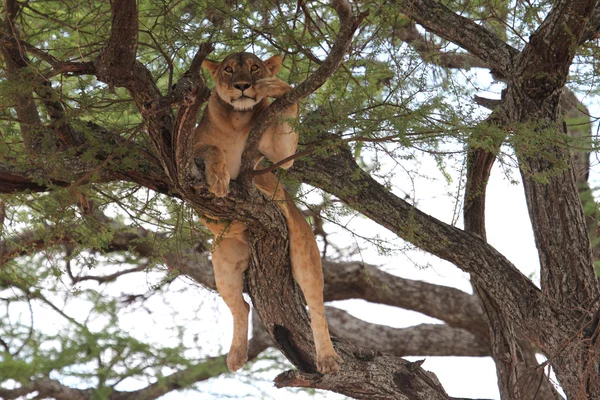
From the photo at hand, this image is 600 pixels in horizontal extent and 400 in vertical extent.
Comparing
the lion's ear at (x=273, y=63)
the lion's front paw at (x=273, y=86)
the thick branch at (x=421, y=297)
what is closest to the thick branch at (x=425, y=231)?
the lion's ear at (x=273, y=63)

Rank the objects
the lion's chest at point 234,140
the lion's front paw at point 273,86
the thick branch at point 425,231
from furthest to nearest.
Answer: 1. the thick branch at point 425,231
2. the lion's chest at point 234,140
3. the lion's front paw at point 273,86

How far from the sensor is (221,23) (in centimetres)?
529

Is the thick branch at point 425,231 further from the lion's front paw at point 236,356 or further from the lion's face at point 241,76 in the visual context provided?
the lion's front paw at point 236,356

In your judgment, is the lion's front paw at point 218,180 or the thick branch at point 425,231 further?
the thick branch at point 425,231

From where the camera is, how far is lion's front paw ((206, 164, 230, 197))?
14.4ft

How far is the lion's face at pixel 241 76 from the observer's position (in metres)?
4.70

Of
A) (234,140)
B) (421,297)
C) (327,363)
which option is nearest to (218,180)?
(234,140)

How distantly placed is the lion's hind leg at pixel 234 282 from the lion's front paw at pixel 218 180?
0.83 meters

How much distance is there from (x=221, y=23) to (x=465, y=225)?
2609 mm

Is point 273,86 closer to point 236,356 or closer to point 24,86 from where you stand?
point 24,86

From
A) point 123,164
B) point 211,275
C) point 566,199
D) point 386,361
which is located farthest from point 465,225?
point 123,164

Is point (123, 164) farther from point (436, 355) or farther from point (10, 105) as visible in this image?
point (436, 355)

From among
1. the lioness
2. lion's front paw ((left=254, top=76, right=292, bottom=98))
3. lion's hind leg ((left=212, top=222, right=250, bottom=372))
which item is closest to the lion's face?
the lioness

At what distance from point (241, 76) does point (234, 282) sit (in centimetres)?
128
